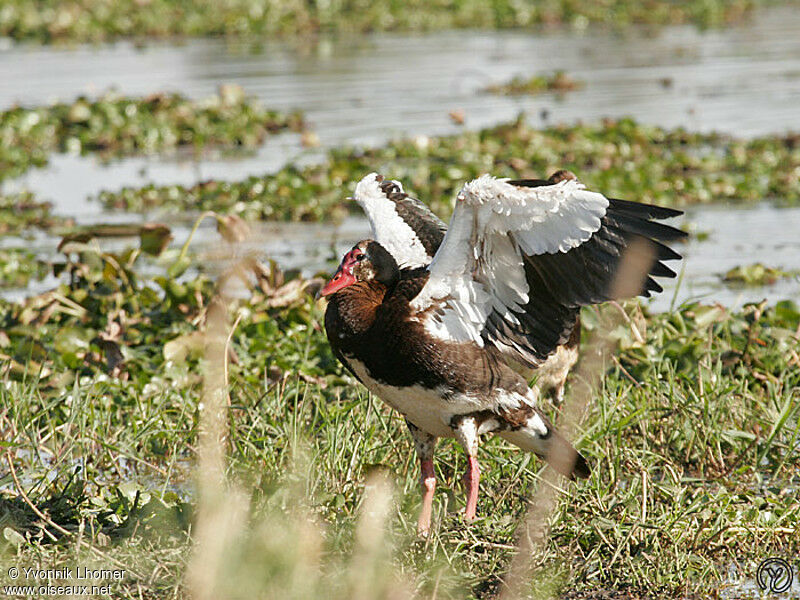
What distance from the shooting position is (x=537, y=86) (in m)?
15.9

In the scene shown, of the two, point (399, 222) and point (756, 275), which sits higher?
point (399, 222)

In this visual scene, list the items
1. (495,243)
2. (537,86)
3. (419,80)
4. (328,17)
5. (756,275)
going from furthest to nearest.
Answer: (328,17), (419,80), (537,86), (756,275), (495,243)

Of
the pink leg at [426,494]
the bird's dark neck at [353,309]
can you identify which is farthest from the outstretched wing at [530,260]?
the pink leg at [426,494]

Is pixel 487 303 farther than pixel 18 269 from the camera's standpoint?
No

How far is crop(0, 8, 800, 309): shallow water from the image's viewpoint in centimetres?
938

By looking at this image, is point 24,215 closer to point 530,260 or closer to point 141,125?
Answer: point 141,125

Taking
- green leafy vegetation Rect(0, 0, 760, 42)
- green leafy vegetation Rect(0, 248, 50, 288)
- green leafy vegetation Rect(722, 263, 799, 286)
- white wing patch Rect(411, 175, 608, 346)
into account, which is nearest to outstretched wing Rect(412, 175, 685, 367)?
white wing patch Rect(411, 175, 608, 346)

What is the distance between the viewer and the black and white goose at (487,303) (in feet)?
13.2

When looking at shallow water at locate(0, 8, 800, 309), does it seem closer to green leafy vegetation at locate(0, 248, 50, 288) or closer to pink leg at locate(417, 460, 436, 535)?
green leafy vegetation at locate(0, 248, 50, 288)

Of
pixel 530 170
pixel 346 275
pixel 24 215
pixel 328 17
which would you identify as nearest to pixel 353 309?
pixel 346 275

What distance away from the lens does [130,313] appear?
263 inches

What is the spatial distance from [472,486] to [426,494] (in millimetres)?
176

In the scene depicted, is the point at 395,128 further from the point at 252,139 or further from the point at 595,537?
the point at 595,537

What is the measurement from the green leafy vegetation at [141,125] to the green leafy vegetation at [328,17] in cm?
1050
